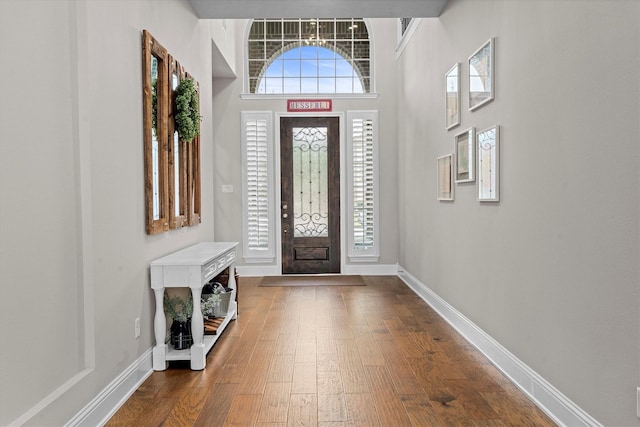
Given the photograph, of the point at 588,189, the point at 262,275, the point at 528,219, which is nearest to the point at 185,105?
the point at 528,219

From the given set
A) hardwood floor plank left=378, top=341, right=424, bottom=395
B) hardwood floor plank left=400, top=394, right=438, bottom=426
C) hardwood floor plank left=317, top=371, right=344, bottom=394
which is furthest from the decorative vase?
hardwood floor plank left=400, top=394, right=438, bottom=426

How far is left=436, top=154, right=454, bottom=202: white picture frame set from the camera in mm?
4379

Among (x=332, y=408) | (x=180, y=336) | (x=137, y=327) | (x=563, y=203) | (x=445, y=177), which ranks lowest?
(x=332, y=408)

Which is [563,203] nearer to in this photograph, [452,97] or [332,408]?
[332,408]

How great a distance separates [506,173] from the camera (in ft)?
10.3

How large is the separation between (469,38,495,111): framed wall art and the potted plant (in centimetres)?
256

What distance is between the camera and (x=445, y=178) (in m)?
4.55

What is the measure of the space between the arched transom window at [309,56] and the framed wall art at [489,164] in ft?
12.8

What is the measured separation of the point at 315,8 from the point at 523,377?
351cm

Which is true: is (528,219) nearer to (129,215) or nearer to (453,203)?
(453,203)

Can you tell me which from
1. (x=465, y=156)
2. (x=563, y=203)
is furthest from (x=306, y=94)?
(x=563, y=203)

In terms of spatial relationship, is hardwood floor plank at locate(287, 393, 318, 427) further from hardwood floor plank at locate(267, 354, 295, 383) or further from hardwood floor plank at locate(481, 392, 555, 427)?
hardwood floor plank at locate(481, 392, 555, 427)

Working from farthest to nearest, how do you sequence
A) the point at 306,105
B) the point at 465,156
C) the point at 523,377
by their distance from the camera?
the point at 306,105, the point at 465,156, the point at 523,377

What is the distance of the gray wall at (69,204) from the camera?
6.00 ft
